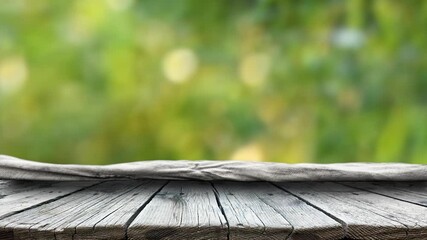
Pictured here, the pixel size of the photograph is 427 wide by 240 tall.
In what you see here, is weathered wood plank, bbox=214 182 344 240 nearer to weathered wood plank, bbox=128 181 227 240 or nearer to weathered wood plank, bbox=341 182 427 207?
weathered wood plank, bbox=128 181 227 240

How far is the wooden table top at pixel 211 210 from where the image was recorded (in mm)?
587

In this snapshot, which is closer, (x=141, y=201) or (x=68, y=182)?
(x=141, y=201)

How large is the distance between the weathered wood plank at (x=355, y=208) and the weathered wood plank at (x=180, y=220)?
0.15m

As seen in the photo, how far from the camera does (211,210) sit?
2.24 feet

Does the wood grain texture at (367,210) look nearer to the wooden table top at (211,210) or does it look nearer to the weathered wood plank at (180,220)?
the wooden table top at (211,210)

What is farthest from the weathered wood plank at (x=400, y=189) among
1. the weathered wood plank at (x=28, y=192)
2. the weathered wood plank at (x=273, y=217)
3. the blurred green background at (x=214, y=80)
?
the blurred green background at (x=214, y=80)

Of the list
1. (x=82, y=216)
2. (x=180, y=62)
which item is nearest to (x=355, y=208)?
(x=82, y=216)

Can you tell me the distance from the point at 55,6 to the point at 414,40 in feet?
3.73

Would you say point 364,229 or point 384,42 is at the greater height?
point 384,42

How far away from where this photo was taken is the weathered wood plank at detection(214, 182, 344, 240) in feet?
1.92

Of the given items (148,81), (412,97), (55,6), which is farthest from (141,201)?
(412,97)

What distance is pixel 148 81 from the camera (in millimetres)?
1686

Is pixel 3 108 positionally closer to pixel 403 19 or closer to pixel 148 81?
pixel 148 81

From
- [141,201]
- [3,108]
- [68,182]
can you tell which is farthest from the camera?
[3,108]
